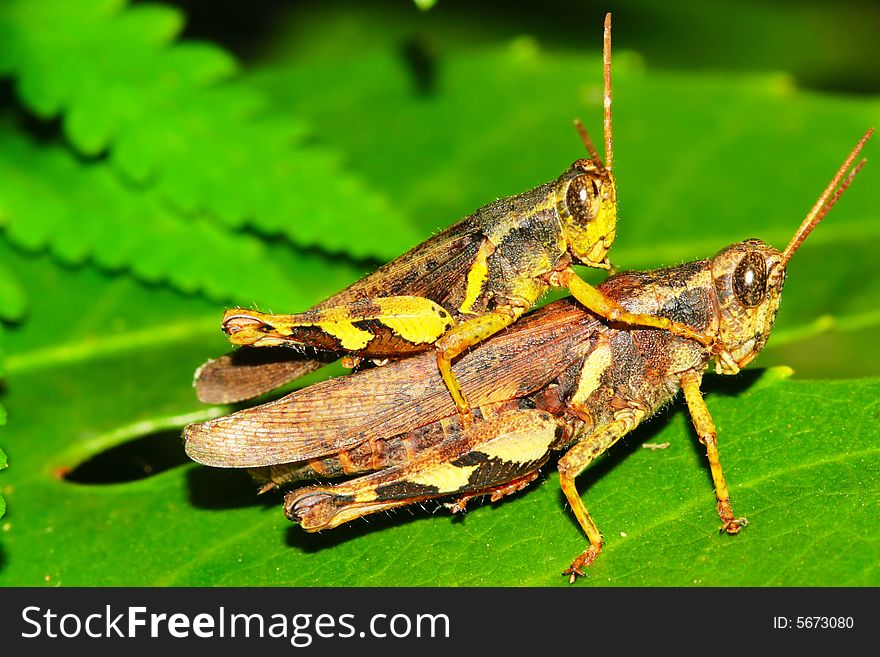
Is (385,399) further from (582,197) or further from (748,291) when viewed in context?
(748,291)

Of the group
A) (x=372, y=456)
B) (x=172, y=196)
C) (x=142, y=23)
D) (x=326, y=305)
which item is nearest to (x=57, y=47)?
(x=142, y=23)

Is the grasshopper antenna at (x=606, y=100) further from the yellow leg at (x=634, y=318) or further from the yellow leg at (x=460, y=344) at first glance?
the yellow leg at (x=460, y=344)

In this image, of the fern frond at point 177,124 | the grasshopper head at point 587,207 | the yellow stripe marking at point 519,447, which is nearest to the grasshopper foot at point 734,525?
the yellow stripe marking at point 519,447

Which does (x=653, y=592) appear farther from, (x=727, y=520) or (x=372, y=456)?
(x=372, y=456)

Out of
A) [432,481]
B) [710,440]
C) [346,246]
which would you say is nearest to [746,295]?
[710,440]

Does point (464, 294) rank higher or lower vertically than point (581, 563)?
higher

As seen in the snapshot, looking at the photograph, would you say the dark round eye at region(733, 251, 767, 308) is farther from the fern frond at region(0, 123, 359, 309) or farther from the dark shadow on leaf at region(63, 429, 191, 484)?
the dark shadow on leaf at region(63, 429, 191, 484)
